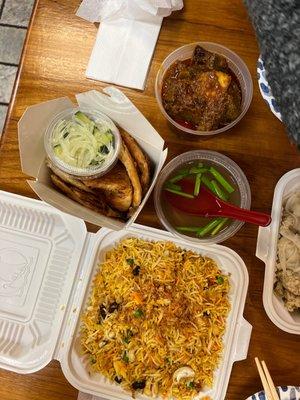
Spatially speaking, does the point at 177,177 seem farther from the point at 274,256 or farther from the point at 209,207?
the point at 274,256

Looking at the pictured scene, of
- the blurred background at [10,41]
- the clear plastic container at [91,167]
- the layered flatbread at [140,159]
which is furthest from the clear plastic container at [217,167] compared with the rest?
the blurred background at [10,41]

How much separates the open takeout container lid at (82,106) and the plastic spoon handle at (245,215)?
0.27 metres

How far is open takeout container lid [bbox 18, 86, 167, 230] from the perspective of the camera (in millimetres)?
1604

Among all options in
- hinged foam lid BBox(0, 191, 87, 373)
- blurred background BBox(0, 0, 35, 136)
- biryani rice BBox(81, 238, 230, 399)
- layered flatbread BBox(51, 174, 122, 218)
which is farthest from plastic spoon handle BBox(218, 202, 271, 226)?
blurred background BBox(0, 0, 35, 136)

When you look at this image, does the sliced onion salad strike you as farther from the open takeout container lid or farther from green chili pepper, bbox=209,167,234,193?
green chili pepper, bbox=209,167,234,193

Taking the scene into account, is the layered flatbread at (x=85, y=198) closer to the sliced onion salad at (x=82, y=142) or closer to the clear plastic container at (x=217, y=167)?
the sliced onion salad at (x=82, y=142)

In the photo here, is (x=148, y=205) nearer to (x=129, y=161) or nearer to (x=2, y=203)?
(x=129, y=161)

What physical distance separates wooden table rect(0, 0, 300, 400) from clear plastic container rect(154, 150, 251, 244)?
6 cm

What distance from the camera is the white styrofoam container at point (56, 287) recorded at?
1765 mm

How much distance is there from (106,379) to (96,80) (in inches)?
43.5

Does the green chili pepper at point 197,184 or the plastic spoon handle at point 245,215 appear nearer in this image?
the plastic spoon handle at point 245,215

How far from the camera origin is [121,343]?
5.99 feet

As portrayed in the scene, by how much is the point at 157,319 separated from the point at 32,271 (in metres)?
0.52

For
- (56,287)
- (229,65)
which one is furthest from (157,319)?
(229,65)
